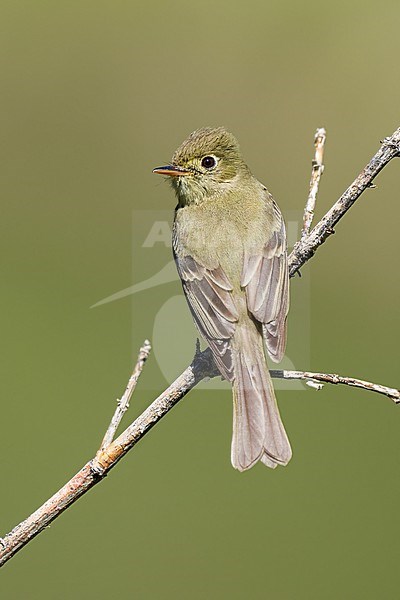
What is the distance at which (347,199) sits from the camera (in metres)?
2.57

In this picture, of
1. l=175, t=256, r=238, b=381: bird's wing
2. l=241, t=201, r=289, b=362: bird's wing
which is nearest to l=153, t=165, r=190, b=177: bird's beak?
l=175, t=256, r=238, b=381: bird's wing

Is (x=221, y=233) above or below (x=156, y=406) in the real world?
above

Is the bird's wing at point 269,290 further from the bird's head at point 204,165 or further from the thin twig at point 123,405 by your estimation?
the thin twig at point 123,405

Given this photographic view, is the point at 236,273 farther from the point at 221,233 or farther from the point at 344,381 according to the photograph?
the point at 344,381

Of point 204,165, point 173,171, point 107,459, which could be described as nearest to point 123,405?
point 107,459

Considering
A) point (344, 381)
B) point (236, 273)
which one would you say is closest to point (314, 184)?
point (236, 273)

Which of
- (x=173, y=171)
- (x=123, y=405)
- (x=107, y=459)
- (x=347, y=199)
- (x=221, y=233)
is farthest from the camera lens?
(x=173, y=171)

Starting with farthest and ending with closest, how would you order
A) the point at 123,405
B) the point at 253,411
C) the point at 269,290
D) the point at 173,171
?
the point at 173,171, the point at 269,290, the point at 253,411, the point at 123,405

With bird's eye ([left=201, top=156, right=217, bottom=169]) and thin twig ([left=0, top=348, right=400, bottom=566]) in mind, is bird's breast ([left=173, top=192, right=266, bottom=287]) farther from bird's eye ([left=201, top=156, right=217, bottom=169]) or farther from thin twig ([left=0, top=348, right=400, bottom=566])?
thin twig ([left=0, top=348, right=400, bottom=566])

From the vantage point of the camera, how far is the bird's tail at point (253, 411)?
2711mm

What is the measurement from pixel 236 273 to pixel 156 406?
0.87m

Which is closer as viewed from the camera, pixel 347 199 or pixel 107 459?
pixel 107 459

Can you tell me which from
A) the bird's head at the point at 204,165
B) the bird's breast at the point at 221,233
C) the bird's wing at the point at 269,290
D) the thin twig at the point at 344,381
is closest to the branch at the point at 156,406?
the thin twig at the point at 344,381

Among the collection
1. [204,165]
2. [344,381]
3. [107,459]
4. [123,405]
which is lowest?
[107,459]
